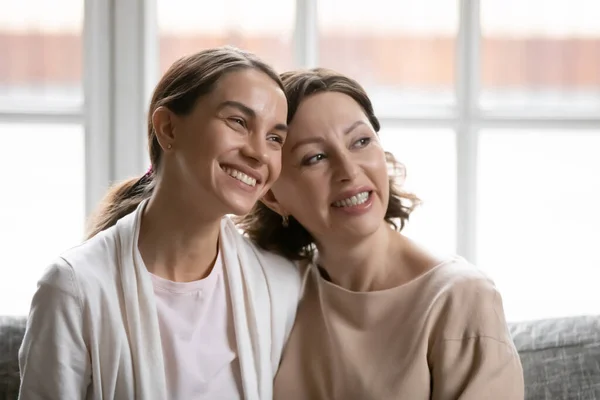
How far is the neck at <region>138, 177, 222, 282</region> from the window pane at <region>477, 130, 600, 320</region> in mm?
1341

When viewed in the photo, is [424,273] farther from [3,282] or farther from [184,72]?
[3,282]

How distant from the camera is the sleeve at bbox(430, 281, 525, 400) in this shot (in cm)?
171

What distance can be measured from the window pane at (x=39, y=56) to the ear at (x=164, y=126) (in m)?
1.15

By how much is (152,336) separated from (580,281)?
1.77 m

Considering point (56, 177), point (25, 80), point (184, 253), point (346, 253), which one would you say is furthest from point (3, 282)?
point (346, 253)

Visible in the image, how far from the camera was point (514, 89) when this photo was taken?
291 cm

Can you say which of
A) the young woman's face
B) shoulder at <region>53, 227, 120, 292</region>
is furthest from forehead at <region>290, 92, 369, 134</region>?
shoulder at <region>53, 227, 120, 292</region>

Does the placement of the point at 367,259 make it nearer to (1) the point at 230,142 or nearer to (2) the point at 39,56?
(1) the point at 230,142

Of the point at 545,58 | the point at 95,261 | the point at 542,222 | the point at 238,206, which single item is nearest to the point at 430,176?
the point at 542,222

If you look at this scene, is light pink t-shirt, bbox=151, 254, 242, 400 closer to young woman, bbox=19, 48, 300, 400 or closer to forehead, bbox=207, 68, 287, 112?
young woman, bbox=19, 48, 300, 400

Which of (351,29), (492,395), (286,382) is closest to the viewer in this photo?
(492,395)

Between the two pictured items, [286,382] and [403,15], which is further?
[403,15]

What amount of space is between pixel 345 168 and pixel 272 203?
0.26 m

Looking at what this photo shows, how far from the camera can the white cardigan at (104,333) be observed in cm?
171
